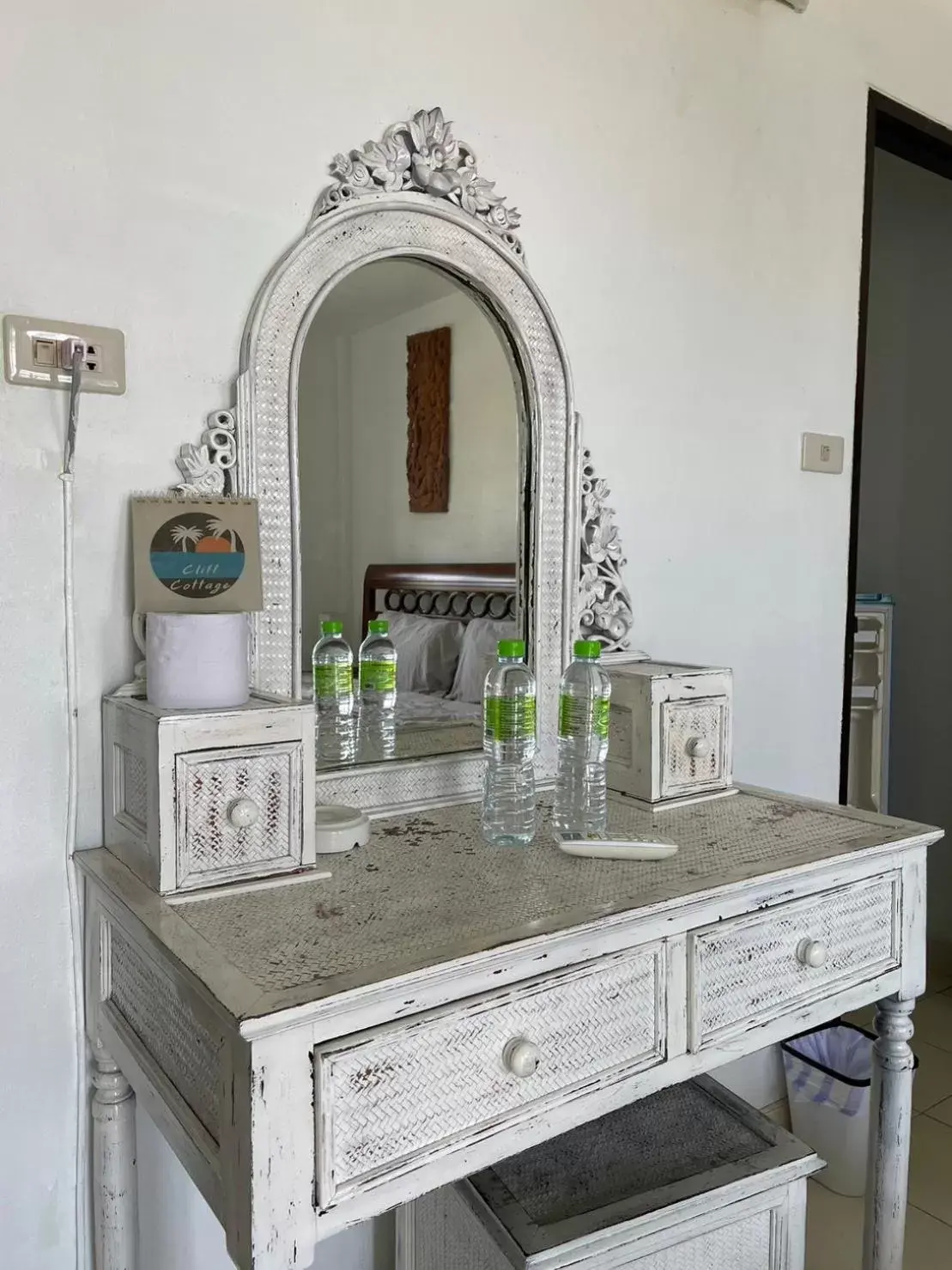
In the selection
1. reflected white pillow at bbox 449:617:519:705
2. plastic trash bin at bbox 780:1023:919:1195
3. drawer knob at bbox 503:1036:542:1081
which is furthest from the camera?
plastic trash bin at bbox 780:1023:919:1195

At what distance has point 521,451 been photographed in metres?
1.48

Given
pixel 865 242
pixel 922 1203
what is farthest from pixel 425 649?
pixel 922 1203

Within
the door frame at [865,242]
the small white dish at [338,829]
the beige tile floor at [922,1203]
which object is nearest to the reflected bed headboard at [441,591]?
the small white dish at [338,829]

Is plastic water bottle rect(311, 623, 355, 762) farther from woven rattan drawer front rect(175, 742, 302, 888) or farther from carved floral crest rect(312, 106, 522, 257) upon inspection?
carved floral crest rect(312, 106, 522, 257)

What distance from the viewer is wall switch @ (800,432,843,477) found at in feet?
6.31

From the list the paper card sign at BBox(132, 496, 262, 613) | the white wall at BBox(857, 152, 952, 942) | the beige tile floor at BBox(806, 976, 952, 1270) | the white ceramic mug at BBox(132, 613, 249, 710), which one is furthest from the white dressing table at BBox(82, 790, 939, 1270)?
the white wall at BBox(857, 152, 952, 942)

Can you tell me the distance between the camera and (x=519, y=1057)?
0.91 m

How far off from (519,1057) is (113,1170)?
1.76 feet

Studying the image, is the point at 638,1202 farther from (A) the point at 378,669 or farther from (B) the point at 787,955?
(A) the point at 378,669

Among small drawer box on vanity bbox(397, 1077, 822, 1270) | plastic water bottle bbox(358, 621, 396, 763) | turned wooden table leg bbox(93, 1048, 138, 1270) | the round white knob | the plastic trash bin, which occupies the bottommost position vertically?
the plastic trash bin

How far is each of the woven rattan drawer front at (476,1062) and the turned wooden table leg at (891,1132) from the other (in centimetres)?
49

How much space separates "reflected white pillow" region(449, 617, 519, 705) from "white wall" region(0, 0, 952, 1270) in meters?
0.35

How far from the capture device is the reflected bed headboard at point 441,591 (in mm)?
1348

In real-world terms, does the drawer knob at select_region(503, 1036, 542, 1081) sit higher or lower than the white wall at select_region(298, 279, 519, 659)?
lower
